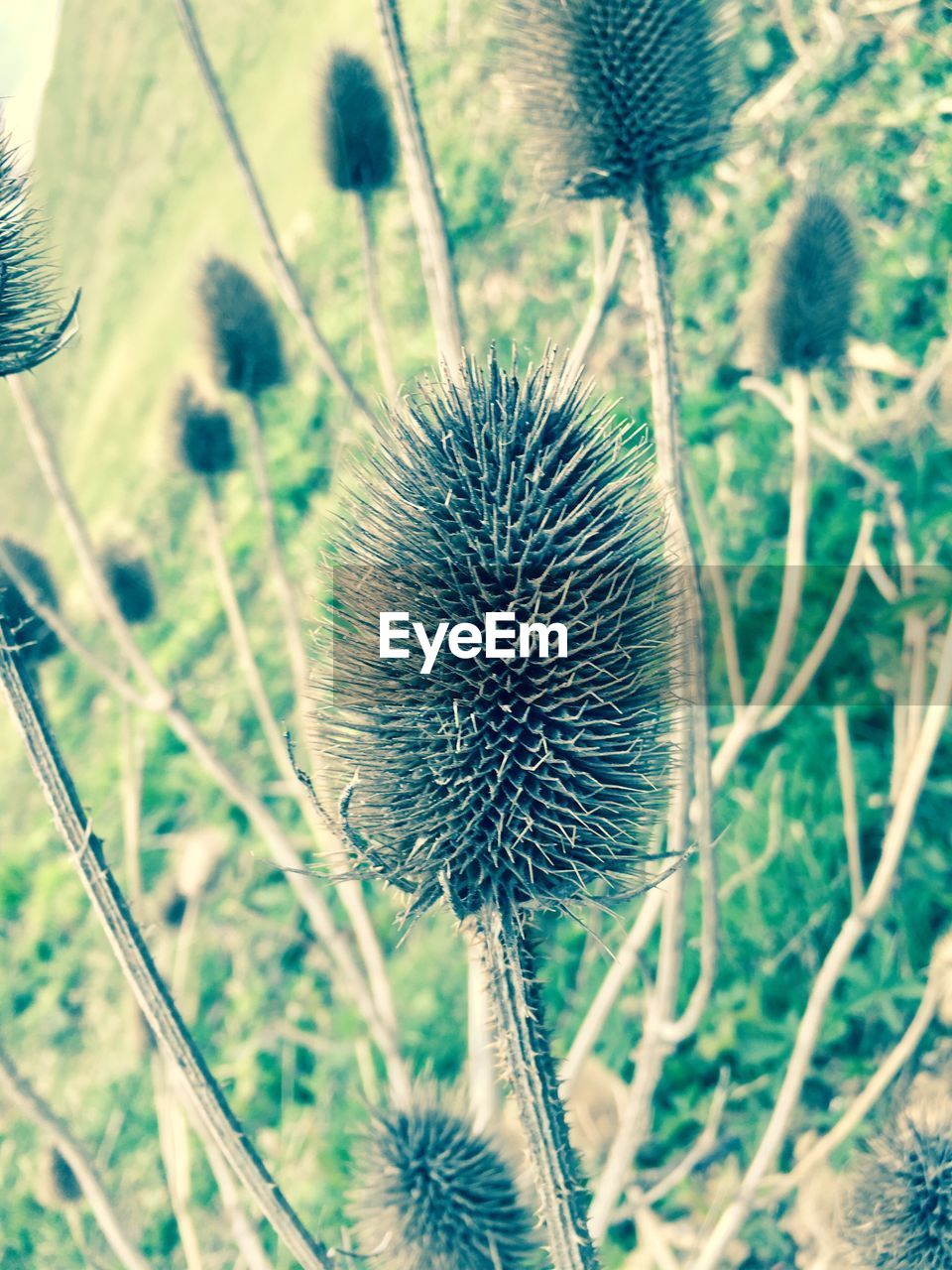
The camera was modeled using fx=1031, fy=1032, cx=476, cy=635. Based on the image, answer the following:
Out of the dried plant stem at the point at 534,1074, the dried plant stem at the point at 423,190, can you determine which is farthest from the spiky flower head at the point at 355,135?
the dried plant stem at the point at 534,1074

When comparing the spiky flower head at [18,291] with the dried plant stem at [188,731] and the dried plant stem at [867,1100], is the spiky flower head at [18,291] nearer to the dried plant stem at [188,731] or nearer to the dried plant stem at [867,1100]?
the dried plant stem at [188,731]

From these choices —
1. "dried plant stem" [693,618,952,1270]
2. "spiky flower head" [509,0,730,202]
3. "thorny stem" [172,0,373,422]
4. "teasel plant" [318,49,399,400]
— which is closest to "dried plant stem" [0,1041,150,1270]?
"dried plant stem" [693,618,952,1270]

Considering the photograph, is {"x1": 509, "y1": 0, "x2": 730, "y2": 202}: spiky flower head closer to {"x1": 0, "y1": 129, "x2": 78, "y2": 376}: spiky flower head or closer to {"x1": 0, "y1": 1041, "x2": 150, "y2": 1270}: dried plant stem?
{"x1": 0, "y1": 129, "x2": 78, "y2": 376}: spiky flower head

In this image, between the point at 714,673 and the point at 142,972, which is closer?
the point at 142,972

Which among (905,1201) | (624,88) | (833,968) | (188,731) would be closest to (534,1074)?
(905,1201)

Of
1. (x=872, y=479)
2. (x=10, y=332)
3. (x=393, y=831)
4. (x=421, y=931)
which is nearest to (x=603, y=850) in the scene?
(x=393, y=831)

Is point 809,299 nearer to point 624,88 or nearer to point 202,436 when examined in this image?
point 624,88
